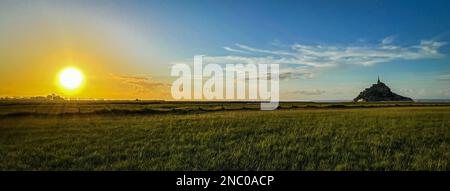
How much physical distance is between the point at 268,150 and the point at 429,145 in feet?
22.7

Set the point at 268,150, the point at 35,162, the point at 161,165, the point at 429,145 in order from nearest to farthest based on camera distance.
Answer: the point at 161,165
the point at 35,162
the point at 268,150
the point at 429,145

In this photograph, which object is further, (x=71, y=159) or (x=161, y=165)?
(x=71, y=159)
